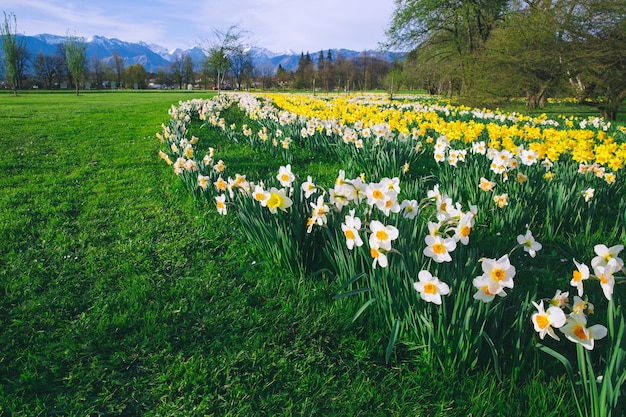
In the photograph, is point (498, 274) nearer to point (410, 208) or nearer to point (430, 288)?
point (430, 288)

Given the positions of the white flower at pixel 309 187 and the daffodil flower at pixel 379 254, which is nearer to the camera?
the daffodil flower at pixel 379 254

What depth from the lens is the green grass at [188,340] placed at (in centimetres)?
172

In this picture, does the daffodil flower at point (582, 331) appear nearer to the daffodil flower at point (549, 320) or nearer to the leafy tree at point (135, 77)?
the daffodil flower at point (549, 320)

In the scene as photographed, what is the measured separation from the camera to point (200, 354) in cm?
201

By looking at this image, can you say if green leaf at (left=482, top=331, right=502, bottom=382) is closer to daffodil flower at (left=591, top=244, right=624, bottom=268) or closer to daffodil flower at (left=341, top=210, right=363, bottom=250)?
daffodil flower at (left=591, top=244, right=624, bottom=268)

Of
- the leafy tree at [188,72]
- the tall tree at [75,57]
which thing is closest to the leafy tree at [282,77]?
the leafy tree at [188,72]

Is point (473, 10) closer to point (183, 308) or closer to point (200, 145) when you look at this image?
point (200, 145)

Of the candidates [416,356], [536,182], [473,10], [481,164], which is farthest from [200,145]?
[473,10]

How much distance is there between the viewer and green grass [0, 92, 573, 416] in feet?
5.64

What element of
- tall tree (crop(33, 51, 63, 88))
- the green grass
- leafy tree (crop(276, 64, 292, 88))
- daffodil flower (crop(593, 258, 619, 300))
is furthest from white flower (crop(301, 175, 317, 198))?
leafy tree (crop(276, 64, 292, 88))

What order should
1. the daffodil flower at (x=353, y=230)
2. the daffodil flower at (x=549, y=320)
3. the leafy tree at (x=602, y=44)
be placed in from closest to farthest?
the daffodil flower at (x=549, y=320)
the daffodil flower at (x=353, y=230)
the leafy tree at (x=602, y=44)

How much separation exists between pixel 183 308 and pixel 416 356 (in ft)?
4.62

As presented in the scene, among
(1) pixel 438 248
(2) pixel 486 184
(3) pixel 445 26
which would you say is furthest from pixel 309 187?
(3) pixel 445 26

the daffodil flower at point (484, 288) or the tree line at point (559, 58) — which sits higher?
the tree line at point (559, 58)
